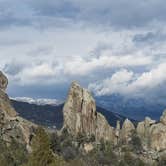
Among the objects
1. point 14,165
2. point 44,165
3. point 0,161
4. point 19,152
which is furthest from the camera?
point 19,152

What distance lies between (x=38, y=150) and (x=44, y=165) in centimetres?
273

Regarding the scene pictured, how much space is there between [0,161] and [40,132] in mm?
17147

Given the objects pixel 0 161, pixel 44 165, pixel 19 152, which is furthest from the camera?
pixel 19 152

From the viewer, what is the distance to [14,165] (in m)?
158

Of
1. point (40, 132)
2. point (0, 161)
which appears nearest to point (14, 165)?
point (0, 161)

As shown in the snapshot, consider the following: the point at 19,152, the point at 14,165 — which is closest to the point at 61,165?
the point at 14,165

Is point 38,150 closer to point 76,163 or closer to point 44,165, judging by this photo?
point 44,165

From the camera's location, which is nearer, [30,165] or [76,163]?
[30,165]

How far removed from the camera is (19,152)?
184500mm

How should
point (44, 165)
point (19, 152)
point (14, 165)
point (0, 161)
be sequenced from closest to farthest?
point (44, 165) → point (0, 161) → point (14, 165) → point (19, 152)

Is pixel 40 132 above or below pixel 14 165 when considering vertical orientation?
above

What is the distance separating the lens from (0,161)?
379ft

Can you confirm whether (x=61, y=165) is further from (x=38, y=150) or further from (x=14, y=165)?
(x=14, y=165)

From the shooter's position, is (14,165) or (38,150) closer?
(38,150)
